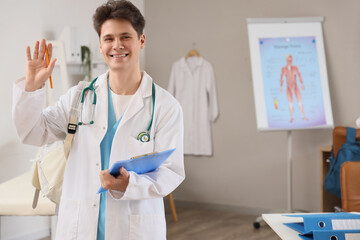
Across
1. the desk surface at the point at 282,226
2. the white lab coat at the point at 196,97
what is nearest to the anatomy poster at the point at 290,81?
the white lab coat at the point at 196,97

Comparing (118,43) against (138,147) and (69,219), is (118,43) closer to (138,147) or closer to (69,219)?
(138,147)

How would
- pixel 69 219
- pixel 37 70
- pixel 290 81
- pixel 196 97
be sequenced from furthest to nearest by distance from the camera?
1. pixel 196 97
2. pixel 290 81
3. pixel 69 219
4. pixel 37 70

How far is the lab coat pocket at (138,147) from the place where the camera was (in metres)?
1.82

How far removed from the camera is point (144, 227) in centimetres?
181

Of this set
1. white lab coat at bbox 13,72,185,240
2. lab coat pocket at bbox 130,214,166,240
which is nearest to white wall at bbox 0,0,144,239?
white lab coat at bbox 13,72,185,240

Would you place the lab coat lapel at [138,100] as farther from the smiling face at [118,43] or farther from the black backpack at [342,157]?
the black backpack at [342,157]

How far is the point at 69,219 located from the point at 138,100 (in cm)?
49

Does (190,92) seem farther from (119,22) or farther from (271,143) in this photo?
(119,22)

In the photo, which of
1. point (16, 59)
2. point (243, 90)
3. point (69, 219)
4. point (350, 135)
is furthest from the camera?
point (243, 90)

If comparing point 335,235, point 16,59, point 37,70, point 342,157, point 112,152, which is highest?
point 16,59

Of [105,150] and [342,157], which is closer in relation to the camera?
[105,150]

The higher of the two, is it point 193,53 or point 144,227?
point 193,53

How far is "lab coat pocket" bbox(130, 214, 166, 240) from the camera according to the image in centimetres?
180

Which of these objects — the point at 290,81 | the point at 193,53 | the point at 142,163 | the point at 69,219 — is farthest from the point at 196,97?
the point at 142,163
